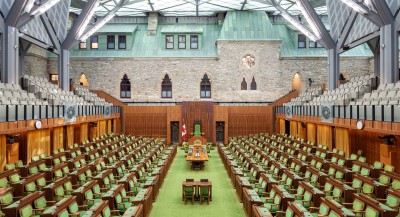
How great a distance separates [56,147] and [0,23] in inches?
317

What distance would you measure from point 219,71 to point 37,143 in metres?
22.0

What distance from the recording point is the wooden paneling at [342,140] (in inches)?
874

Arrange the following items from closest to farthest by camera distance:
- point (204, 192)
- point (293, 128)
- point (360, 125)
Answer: point (204, 192) → point (360, 125) → point (293, 128)

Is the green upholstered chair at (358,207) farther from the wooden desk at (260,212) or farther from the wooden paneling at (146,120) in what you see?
the wooden paneling at (146,120)

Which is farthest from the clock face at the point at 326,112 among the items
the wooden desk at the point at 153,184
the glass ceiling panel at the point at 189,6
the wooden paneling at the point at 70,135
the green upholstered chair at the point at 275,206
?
the wooden paneling at the point at 70,135

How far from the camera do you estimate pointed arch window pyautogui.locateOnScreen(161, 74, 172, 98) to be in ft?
130

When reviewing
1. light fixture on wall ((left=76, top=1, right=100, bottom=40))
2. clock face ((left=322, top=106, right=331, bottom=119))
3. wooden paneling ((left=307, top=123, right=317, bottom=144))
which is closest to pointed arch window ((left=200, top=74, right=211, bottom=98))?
wooden paneling ((left=307, top=123, right=317, bottom=144))

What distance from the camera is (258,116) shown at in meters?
37.2

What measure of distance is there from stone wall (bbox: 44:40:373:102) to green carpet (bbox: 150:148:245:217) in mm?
17154


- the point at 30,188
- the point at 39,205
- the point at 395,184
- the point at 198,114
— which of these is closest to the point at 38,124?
the point at 30,188

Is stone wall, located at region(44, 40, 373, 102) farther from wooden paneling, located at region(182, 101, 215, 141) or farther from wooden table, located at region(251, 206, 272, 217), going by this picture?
wooden table, located at region(251, 206, 272, 217)

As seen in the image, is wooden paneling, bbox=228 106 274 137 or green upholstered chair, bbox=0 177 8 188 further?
wooden paneling, bbox=228 106 274 137

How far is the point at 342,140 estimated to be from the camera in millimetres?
23109

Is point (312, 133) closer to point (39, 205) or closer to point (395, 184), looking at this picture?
point (395, 184)
